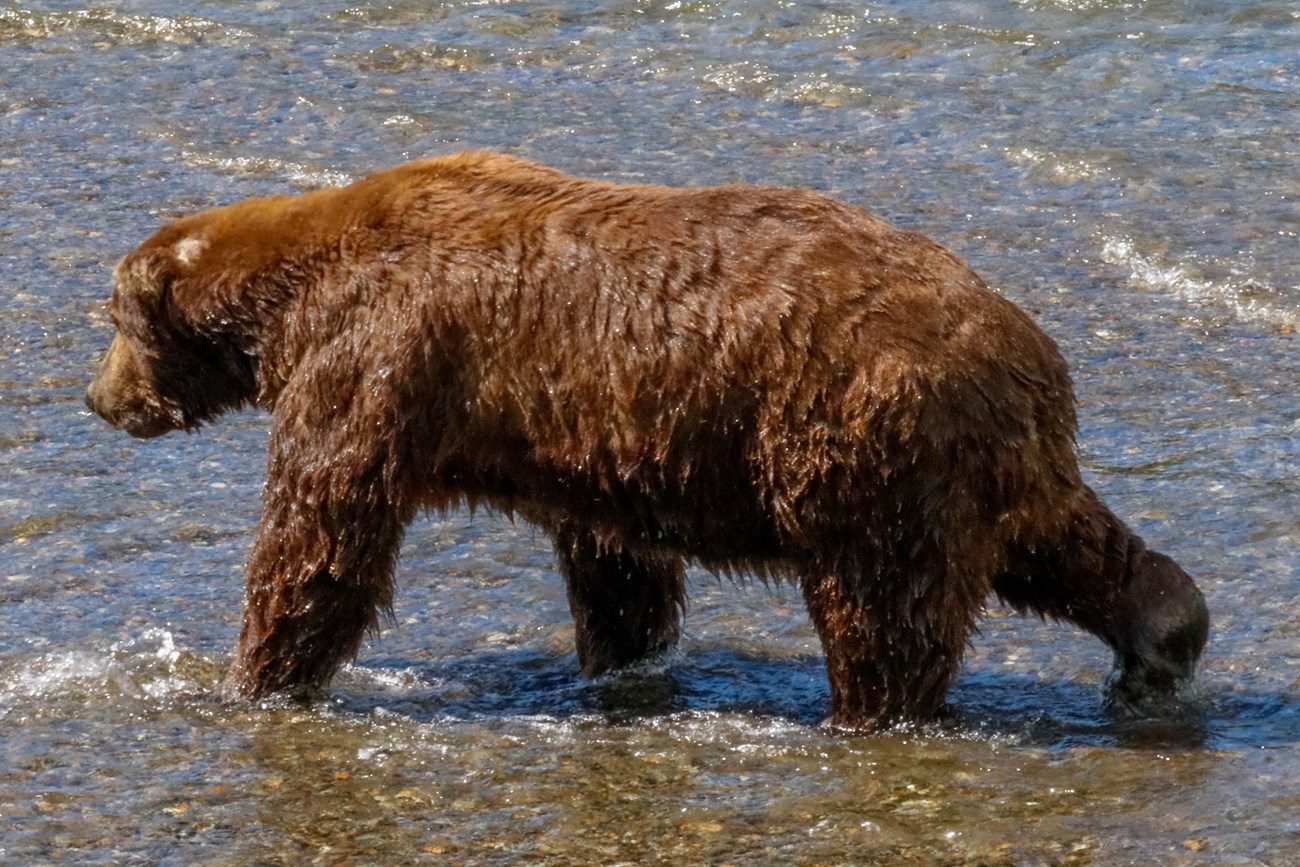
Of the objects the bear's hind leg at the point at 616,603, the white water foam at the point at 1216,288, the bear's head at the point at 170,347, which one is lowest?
the bear's hind leg at the point at 616,603

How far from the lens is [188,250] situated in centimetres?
632

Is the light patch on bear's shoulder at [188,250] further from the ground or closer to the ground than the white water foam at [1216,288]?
further from the ground

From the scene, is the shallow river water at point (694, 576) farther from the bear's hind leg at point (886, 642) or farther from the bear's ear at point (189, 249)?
the bear's ear at point (189, 249)

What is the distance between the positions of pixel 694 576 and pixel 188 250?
2.07 metres

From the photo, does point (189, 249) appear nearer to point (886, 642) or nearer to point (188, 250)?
point (188, 250)

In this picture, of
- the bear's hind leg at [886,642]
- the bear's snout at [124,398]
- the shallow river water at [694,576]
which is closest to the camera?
the shallow river water at [694,576]

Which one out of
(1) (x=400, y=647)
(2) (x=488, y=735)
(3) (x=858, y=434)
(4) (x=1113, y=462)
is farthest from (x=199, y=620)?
(4) (x=1113, y=462)

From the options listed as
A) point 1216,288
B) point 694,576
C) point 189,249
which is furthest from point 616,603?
point 1216,288

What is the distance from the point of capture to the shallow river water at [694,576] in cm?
511

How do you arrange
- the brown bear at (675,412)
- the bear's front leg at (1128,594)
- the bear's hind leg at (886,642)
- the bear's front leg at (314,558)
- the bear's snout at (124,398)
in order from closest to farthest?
the brown bear at (675,412) → the bear's hind leg at (886,642) → the bear's front leg at (1128,594) → the bear's front leg at (314,558) → the bear's snout at (124,398)

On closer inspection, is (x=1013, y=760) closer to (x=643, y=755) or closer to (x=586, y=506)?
(x=643, y=755)

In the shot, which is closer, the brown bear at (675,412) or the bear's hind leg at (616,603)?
the brown bear at (675,412)

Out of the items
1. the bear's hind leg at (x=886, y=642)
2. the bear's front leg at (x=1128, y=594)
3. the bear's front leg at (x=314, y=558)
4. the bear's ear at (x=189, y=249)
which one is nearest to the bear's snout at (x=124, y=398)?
the bear's ear at (x=189, y=249)

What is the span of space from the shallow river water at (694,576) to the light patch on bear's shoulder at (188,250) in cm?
116
